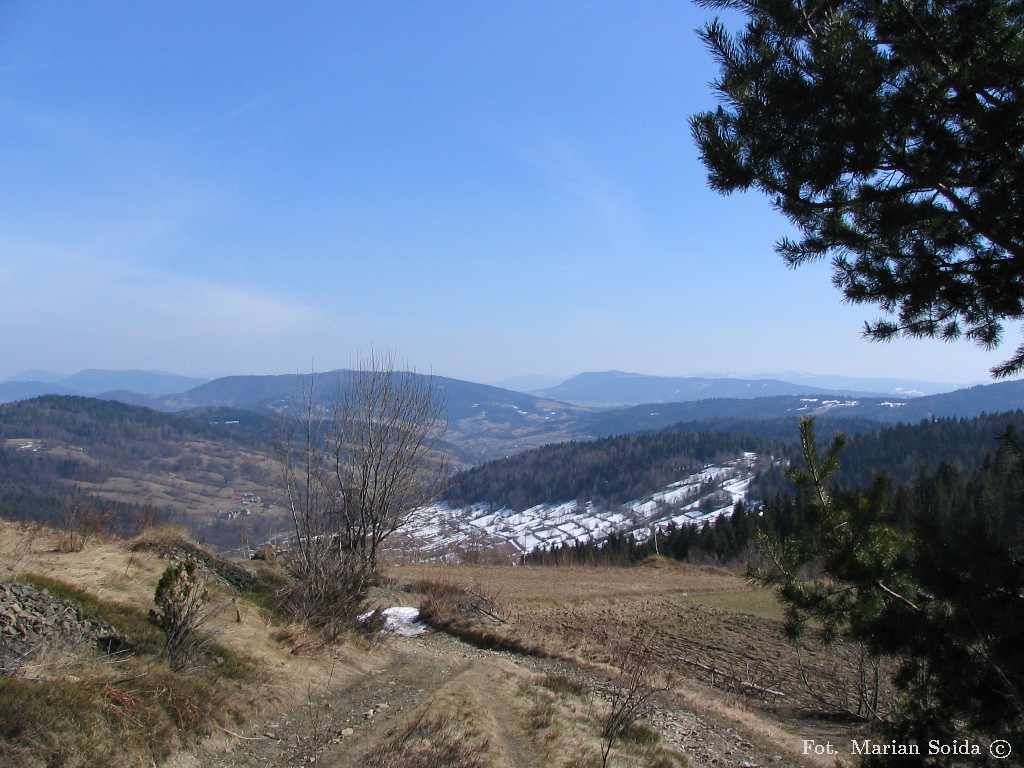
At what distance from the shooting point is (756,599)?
2411 cm

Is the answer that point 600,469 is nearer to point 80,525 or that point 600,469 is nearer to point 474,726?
point 80,525

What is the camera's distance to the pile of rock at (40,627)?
18.7 ft

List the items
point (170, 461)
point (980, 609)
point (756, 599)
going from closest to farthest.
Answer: point (980, 609), point (756, 599), point (170, 461)

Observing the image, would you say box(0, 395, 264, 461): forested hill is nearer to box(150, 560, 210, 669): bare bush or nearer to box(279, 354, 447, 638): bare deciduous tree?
box(279, 354, 447, 638): bare deciduous tree

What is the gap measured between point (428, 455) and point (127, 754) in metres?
12.1

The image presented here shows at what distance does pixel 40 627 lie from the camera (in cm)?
621

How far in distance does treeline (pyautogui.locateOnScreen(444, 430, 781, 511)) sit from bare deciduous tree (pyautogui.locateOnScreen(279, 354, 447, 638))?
116038 millimetres

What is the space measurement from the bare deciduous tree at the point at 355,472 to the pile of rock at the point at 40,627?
14.3ft

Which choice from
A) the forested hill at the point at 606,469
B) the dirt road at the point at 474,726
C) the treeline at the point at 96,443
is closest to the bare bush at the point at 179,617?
the dirt road at the point at 474,726

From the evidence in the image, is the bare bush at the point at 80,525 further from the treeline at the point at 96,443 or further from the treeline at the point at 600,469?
the treeline at the point at 96,443

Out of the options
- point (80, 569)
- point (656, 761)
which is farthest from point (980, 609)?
point (80, 569)

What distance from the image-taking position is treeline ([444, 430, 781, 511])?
140 m

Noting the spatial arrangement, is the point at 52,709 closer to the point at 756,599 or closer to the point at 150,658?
the point at 150,658

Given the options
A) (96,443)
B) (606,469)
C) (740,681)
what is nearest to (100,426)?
(96,443)
